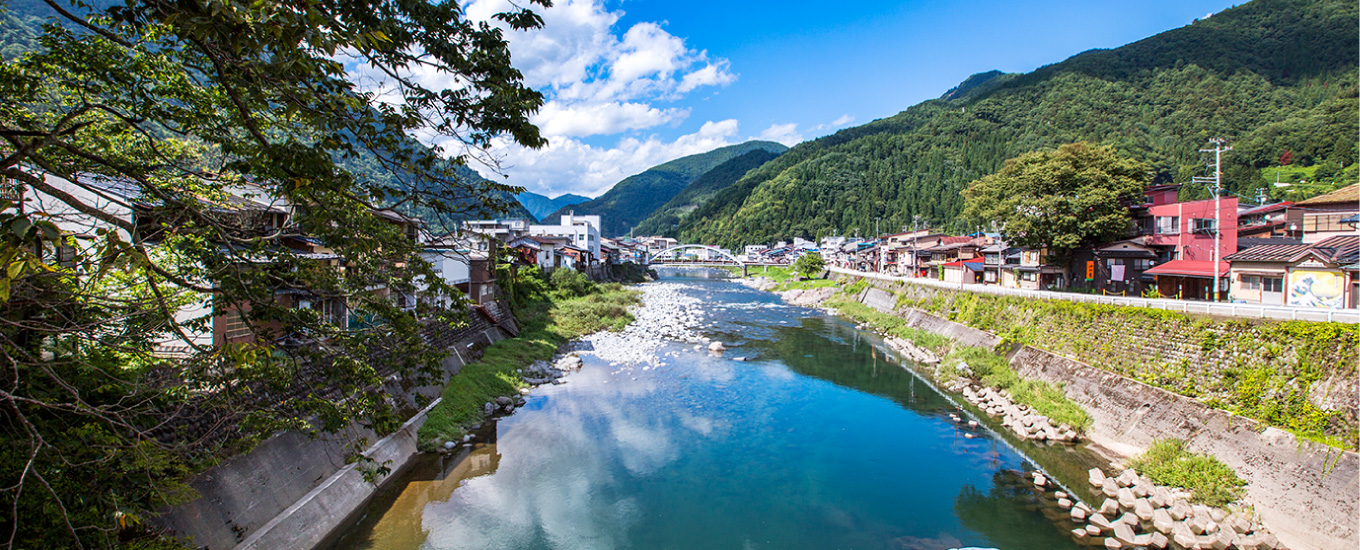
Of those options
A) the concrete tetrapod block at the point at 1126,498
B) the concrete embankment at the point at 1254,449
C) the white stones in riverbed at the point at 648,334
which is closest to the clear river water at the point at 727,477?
the concrete tetrapod block at the point at 1126,498

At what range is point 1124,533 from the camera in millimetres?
7402

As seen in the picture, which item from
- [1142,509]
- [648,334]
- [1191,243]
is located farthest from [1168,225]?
[648,334]

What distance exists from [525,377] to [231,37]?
1392 centimetres

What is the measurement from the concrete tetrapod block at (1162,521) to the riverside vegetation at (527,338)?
11466 mm

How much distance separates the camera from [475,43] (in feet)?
13.7

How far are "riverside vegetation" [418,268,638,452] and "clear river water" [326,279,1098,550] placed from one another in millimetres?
774

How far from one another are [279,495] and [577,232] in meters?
42.3

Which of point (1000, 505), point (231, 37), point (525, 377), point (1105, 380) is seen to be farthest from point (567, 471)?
point (1105, 380)

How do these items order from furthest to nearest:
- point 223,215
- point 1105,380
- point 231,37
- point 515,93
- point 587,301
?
point 587,301, point 1105,380, point 223,215, point 515,93, point 231,37

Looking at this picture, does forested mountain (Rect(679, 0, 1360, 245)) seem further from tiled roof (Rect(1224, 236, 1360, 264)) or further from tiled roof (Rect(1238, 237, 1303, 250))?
tiled roof (Rect(1224, 236, 1360, 264))

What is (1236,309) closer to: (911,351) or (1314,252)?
(1314,252)

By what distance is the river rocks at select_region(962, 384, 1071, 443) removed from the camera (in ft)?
35.6

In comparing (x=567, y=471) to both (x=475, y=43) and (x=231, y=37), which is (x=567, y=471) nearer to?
(x=475, y=43)

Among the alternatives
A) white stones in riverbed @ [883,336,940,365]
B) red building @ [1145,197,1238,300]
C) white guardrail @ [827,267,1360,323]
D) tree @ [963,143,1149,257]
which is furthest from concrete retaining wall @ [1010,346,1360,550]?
tree @ [963,143,1149,257]
